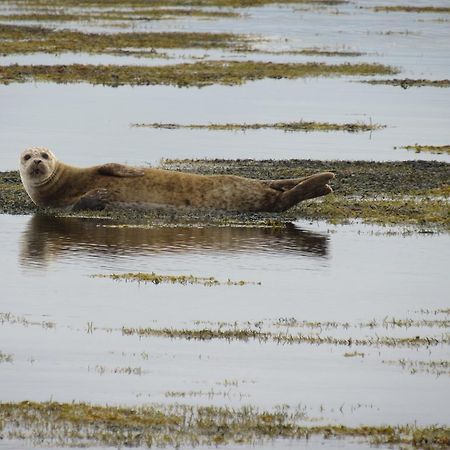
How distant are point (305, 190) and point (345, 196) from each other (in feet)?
6.23

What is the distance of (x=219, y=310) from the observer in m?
Result: 14.7

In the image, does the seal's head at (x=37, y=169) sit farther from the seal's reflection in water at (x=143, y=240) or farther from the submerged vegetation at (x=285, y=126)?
the submerged vegetation at (x=285, y=126)

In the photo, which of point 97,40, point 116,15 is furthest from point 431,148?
point 116,15

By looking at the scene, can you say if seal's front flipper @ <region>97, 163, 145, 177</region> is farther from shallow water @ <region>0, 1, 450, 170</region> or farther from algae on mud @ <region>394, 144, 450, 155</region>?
algae on mud @ <region>394, 144, 450, 155</region>

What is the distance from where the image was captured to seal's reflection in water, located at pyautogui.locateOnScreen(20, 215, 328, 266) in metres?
17.9

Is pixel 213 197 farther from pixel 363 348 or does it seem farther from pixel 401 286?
pixel 363 348

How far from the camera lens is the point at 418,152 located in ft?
92.6

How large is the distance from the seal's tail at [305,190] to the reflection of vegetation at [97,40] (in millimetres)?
29951

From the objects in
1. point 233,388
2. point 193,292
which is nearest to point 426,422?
point 233,388

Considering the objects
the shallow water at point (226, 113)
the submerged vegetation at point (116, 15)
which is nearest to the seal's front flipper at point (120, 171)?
the shallow water at point (226, 113)

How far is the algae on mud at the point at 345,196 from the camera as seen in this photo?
20.5 metres

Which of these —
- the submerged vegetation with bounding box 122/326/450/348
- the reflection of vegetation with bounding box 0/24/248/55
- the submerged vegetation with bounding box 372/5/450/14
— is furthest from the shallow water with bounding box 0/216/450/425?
the submerged vegetation with bounding box 372/5/450/14

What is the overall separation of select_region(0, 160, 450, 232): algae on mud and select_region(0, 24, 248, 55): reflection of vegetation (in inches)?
1013

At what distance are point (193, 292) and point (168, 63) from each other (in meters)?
32.1
